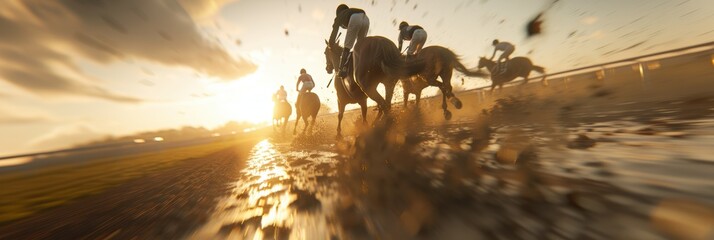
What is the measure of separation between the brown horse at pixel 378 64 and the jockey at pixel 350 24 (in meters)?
0.15

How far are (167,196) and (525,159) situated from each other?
3060 millimetres

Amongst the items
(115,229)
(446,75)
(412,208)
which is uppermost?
(446,75)

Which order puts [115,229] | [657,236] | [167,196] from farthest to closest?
[167,196]
[115,229]
[657,236]

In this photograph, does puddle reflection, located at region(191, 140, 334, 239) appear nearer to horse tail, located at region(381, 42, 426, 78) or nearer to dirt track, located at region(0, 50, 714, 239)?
dirt track, located at region(0, 50, 714, 239)

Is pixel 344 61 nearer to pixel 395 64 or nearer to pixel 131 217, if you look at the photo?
pixel 395 64

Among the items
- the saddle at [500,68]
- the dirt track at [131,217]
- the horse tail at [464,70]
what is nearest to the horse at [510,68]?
the saddle at [500,68]

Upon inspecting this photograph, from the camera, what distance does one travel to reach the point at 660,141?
197 cm

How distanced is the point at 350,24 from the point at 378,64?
854 millimetres

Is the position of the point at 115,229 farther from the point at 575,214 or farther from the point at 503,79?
the point at 503,79

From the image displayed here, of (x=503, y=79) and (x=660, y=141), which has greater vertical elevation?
(x=503, y=79)

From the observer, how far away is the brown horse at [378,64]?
4.59 metres

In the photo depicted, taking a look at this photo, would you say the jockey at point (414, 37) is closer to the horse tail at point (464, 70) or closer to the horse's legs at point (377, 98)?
the horse tail at point (464, 70)

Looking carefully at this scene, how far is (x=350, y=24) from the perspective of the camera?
4.66m

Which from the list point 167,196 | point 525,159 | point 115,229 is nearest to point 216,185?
point 167,196
